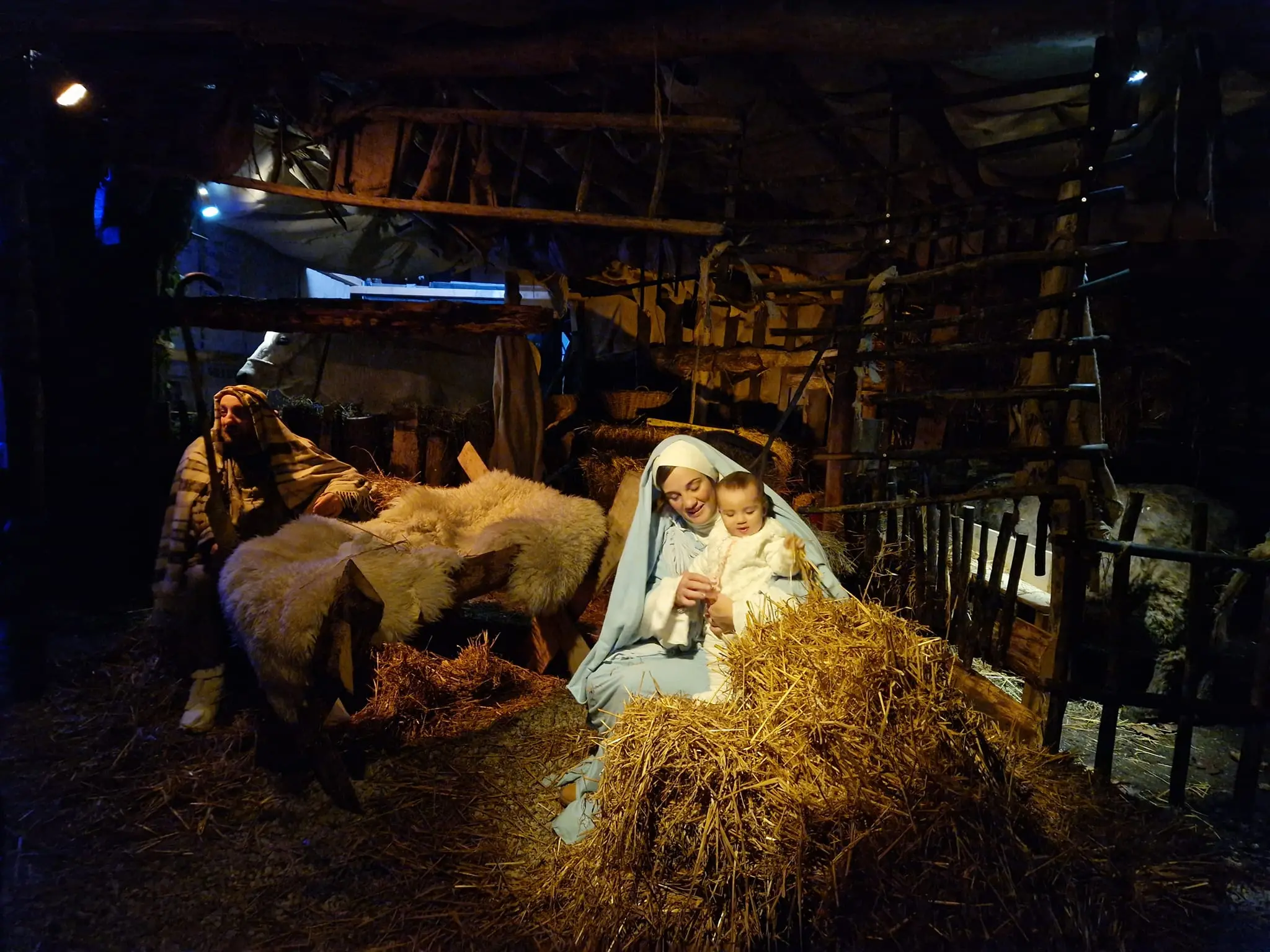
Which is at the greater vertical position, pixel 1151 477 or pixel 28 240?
pixel 28 240

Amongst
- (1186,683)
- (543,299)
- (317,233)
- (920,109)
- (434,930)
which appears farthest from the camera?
(543,299)

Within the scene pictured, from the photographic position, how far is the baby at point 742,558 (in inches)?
104

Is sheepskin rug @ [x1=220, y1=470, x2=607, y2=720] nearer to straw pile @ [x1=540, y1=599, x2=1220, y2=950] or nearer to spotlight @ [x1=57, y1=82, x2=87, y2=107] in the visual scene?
straw pile @ [x1=540, y1=599, x2=1220, y2=950]

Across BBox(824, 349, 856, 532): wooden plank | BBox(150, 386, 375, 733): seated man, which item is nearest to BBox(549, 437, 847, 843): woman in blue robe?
BBox(824, 349, 856, 532): wooden plank

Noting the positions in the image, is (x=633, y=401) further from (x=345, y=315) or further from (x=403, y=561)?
(x=403, y=561)

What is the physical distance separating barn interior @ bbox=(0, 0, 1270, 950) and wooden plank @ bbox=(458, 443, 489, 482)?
0.07ft

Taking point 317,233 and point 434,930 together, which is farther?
point 317,233

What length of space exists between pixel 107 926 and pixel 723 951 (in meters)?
2.19

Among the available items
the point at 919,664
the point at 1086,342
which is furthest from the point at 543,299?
the point at 919,664

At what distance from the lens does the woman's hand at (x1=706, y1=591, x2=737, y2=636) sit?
2.68 m

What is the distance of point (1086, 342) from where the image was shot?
3121 mm

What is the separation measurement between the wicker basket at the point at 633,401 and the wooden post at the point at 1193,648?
14.2 ft

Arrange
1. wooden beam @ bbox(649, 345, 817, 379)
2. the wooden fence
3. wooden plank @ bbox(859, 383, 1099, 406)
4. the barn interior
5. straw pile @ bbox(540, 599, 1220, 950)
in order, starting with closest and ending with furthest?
straw pile @ bbox(540, 599, 1220, 950), the barn interior, the wooden fence, wooden plank @ bbox(859, 383, 1099, 406), wooden beam @ bbox(649, 345, 817, 379)

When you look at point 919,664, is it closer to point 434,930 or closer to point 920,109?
point 434,930
